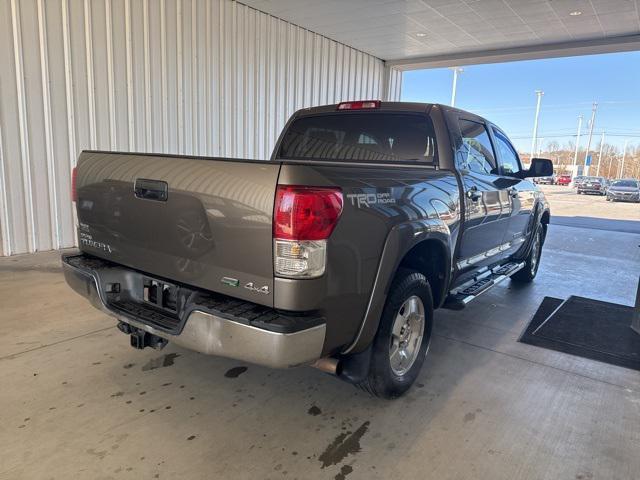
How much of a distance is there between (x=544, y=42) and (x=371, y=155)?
29.4 ft

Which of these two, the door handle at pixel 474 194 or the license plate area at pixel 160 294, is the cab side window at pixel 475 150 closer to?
the door handle at pixel 474 194

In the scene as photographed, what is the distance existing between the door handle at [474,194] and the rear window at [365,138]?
41cm

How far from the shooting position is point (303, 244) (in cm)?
195

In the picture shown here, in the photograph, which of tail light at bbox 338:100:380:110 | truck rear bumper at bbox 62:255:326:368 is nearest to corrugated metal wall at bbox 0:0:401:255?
tail light at bbox 338:100:380:110

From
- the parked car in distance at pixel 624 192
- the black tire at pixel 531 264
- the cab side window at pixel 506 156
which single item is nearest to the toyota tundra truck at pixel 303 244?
the cab side window at pixel 506 156

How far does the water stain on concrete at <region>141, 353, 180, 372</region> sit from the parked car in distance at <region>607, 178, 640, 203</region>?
30534mm

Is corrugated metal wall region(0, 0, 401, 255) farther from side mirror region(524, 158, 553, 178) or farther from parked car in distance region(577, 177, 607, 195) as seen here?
parked car in distance region(577, 177, 607, 195)

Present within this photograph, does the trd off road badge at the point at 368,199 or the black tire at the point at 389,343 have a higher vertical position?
the trd off road badge at the point at 368,199

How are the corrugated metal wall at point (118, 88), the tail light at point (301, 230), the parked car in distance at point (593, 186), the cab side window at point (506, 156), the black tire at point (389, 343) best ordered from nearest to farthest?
the tail light at point (301, 230) → the black tire at point (389, 343) → the cab side window at point (506, 156) → the corrugated metal wall at point (118, 88) → the parked car in distance at point (593, 186)

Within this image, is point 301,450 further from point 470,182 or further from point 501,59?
point 501,59

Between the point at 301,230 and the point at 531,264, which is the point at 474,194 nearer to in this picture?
the point at 301,230

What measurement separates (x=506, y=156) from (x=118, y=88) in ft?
18.2

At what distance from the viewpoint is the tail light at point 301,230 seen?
1.93 m

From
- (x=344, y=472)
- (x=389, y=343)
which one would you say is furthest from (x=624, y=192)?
(x=344, y=472)
